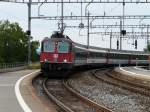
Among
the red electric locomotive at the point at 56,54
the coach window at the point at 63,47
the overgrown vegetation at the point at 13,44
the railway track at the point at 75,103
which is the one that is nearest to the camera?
the railway track at the point at 75,103

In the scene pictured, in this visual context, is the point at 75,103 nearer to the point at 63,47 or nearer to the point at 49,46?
the point at 63,47

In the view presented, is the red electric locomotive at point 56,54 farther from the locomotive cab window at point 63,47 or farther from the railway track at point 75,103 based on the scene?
the railway track at point 75,103

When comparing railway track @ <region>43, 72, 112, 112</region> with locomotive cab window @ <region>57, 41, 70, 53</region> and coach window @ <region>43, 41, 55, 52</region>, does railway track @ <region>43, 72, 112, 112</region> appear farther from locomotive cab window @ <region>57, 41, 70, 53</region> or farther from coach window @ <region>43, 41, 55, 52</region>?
coach window @ <region>43, 41, 55, 52</region>

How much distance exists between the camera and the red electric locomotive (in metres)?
38.9

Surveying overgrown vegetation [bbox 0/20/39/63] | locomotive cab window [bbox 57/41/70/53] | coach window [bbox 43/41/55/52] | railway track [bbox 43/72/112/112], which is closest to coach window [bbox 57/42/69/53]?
locomotive cab window [bbox 57/41/70/53]

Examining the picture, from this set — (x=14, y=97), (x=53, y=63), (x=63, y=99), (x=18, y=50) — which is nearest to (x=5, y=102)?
(x=14, y=97)

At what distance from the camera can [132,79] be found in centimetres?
4116

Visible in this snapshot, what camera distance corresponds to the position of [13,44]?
10594 cm

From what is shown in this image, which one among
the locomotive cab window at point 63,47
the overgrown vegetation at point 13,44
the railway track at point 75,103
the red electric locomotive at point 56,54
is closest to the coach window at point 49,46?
the red electric locomotive at point 56,54

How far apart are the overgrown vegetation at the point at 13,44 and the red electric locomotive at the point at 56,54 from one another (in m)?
53.5

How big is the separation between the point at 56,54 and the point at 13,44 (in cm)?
6763

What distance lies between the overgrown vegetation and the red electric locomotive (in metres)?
53.5

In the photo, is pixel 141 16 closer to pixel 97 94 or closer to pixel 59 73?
pixel 59 73

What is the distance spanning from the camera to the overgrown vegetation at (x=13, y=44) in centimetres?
10031
